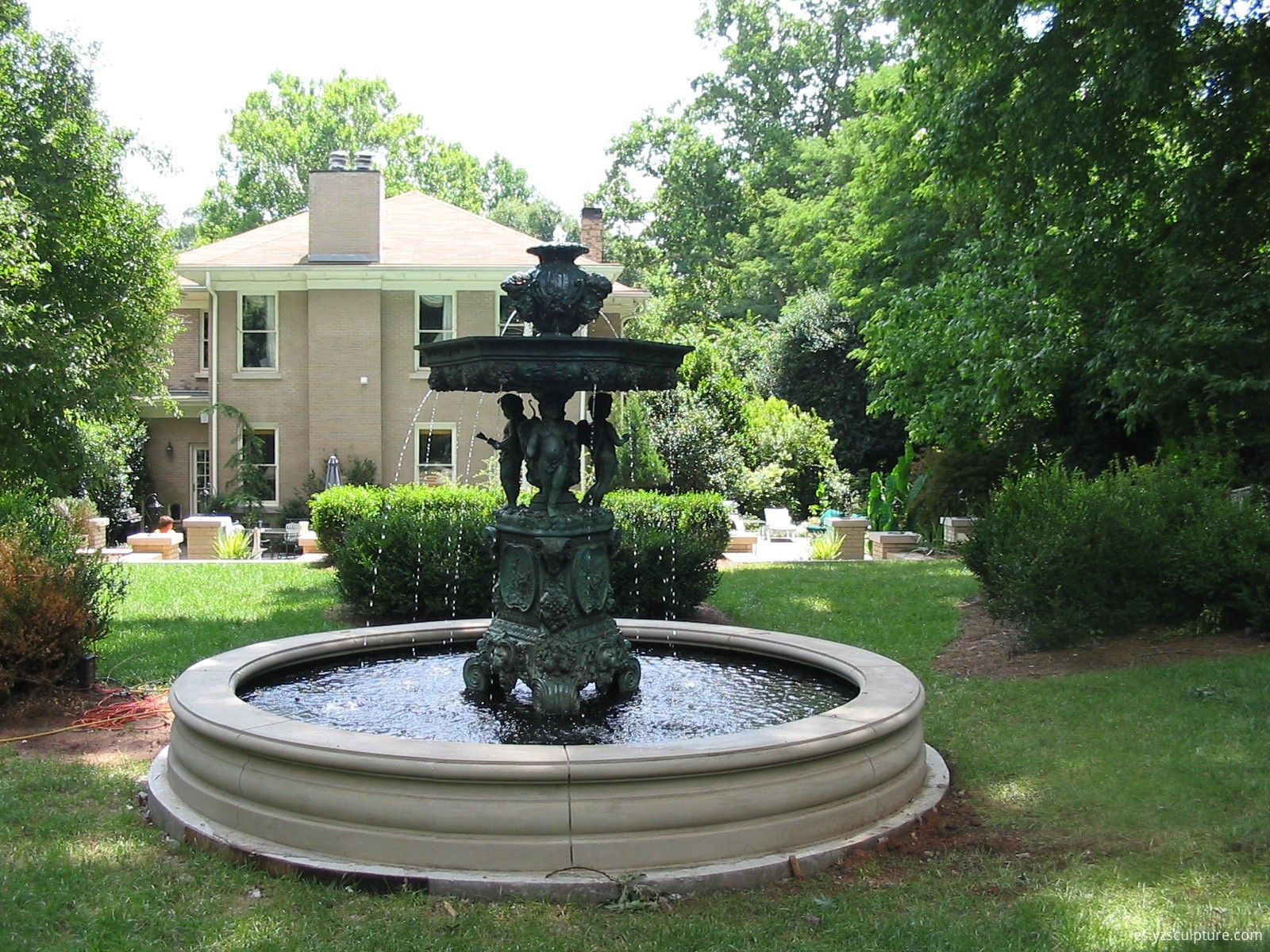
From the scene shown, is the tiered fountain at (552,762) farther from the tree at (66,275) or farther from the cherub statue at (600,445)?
the tree at (66,275)

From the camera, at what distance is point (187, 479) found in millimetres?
27844

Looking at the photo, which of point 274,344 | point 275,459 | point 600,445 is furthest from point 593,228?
point 600,445

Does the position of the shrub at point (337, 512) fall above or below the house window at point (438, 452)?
below

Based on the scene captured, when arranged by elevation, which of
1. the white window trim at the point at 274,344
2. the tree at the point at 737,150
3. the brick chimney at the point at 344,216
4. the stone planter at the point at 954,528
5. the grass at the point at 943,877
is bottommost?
the grass at the point at 943,877

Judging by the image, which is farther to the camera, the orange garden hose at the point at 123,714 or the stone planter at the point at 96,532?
the stone planter at the point at 96,532

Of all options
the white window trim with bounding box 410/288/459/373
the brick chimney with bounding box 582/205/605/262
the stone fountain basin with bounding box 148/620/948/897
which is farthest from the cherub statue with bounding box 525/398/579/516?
the brick chimney with bounding box 582/205/605/262

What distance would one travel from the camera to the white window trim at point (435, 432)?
26984mm

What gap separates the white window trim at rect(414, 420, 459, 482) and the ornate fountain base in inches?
775

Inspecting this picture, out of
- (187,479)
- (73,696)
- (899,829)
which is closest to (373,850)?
(899,829)

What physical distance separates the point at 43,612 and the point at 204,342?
2075 cm

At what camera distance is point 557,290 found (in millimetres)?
7266

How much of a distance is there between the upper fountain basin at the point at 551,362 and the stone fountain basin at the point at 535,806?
87.9 inches

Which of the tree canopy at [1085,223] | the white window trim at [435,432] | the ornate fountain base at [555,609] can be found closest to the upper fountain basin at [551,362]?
the ornate fountain base at [555,609]

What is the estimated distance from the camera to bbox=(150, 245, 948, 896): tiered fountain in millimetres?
5242
